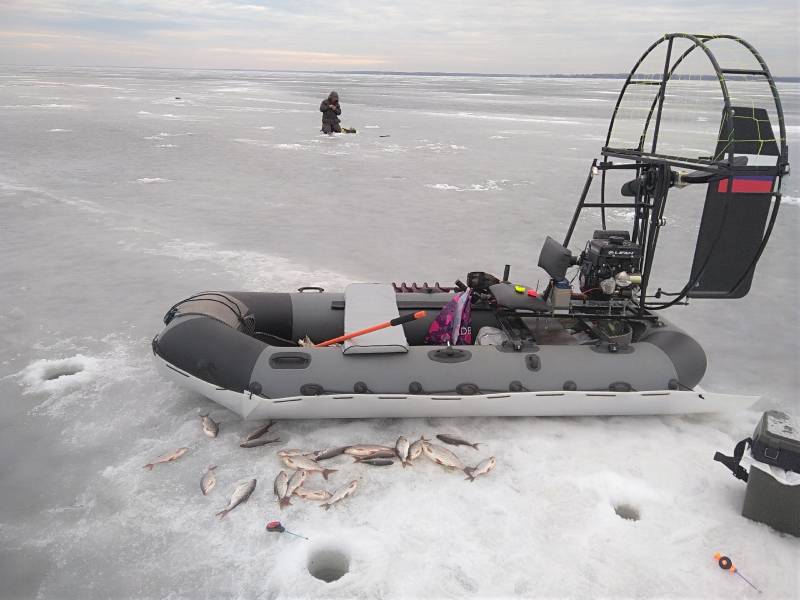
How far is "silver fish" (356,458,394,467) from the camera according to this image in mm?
4086

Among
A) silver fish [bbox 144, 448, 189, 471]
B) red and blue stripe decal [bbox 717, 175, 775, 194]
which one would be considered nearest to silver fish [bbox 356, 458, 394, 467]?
silver fish [bbox 144, 448, 189, 471]

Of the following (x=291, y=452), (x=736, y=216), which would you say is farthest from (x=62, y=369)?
(x=736, y=216)

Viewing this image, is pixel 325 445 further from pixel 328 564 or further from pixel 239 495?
pixel 328 564

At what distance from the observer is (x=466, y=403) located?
4.46 meters

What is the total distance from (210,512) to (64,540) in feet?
2.76

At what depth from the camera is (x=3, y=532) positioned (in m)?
3.46

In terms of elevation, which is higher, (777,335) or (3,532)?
(777,335)

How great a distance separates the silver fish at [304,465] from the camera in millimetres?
3992

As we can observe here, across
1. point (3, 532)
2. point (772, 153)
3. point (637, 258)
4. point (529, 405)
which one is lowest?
point (3, 532)

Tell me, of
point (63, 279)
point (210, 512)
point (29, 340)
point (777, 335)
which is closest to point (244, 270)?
point (63, 279)

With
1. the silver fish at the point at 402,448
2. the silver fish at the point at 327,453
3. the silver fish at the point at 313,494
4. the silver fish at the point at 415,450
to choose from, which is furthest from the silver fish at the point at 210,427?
the silver fish at the point at 415,450

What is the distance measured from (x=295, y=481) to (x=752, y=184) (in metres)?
4.23

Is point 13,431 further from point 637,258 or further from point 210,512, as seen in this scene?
point 637,258

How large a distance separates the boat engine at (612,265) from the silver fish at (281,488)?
313 centimetres
